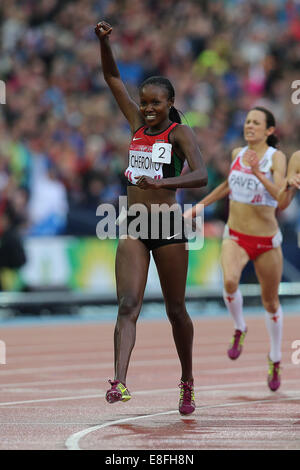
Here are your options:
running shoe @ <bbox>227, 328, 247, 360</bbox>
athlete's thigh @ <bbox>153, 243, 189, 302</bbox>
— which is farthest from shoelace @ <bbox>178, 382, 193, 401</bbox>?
running shoe @ <bbox>227, 328, 247, 360</bbox>

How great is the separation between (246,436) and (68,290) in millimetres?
11896

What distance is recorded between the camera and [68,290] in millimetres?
19016

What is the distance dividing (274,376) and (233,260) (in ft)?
4.60

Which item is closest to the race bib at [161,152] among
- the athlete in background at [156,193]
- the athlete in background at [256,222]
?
the athlete in background at [156,193]

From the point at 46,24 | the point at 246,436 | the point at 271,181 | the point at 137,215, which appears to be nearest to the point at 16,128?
the point at 46,24

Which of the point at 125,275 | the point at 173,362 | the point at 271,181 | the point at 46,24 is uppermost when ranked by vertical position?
the point at 46,24

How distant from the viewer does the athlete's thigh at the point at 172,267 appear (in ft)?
27.5

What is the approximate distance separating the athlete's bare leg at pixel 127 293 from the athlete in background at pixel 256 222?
2.81 metres

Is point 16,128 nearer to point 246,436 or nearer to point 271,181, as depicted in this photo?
point 271,181

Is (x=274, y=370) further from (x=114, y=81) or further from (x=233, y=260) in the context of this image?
(x=114, y=81)

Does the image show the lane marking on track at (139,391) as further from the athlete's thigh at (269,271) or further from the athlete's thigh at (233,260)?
the athlete's thigh at (233,260)

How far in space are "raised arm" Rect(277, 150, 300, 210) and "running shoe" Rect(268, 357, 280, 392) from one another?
1731 millimetres

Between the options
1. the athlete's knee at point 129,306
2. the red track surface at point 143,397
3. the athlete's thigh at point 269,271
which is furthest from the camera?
the athlete's thigh at point 269,271

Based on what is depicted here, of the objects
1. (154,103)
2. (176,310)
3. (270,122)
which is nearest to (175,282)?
(176,310)
